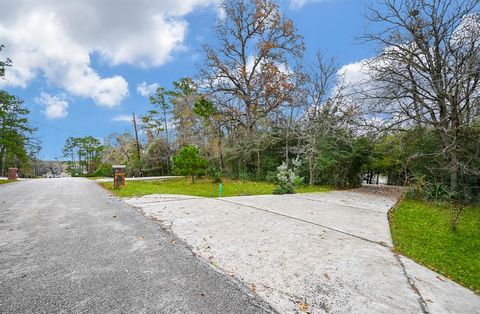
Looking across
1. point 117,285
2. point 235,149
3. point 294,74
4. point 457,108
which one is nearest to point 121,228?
point 117,285

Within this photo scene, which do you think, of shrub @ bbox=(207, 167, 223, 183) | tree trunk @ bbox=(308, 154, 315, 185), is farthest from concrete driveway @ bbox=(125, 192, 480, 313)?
shrub @ bbox=(207, 167, 223, 183)

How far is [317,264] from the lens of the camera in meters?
3.01

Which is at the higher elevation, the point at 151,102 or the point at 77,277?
the point at 151,102

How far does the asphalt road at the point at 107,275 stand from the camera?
2.05 m

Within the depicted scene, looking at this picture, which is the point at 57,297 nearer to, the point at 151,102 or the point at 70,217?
the point at 70,217

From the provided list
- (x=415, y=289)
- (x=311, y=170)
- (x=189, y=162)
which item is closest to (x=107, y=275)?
(x=415, y=289)

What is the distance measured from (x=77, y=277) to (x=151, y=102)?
94.1 ft

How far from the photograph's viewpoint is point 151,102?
28.8m

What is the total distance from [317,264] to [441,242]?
9.89ft

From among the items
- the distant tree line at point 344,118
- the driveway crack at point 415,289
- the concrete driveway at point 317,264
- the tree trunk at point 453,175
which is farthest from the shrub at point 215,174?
the driveway crack at point 415,289

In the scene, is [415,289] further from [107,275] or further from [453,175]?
[453,175]

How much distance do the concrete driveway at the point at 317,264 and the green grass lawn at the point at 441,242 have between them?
254mm

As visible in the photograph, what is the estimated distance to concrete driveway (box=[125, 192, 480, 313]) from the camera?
7.51 feet

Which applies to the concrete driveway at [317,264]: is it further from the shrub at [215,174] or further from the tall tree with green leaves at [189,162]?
the shrub at [215,174]
